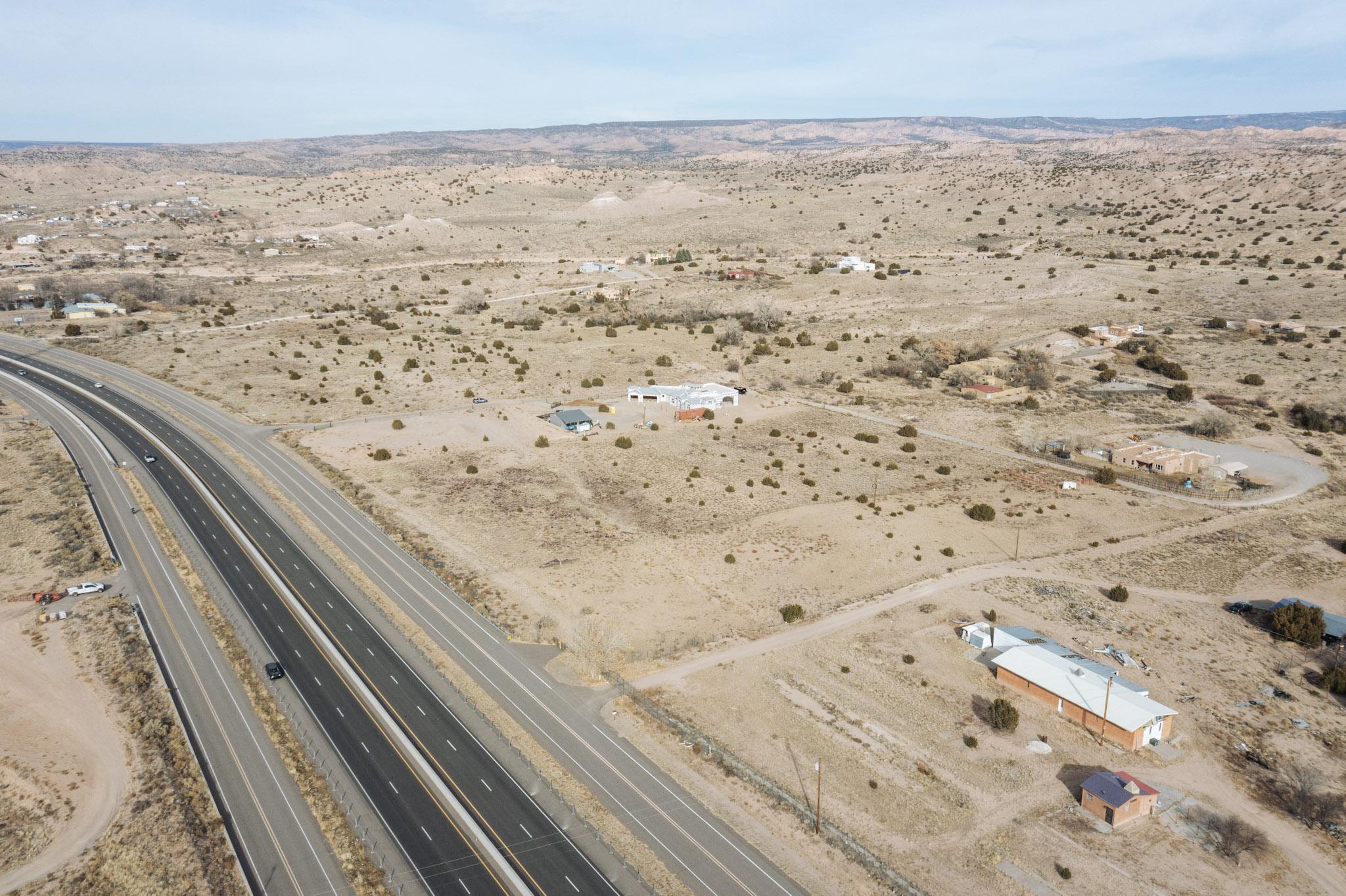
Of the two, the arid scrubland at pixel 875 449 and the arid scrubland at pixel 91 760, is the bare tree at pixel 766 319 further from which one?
the arid scrubland at pixel 91 760

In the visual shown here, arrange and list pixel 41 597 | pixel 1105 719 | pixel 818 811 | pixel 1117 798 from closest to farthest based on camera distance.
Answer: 1. pixel 818 811
2. pixel 1117 798
3. pixel 1105 719
4. pixel 41 597

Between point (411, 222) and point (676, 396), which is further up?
point (411, 222)

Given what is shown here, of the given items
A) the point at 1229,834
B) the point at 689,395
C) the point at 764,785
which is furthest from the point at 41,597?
the point at 1229,834

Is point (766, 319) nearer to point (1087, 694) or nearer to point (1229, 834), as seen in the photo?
point (1087, 694)

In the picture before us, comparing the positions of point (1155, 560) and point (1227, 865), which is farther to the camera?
point (1155, 560)

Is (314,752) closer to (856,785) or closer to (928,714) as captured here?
(856,785)

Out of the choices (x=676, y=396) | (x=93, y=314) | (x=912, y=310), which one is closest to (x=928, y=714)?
(x=676, y=396)

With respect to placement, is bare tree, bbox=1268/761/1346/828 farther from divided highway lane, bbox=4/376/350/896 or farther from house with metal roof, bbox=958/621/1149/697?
divided highway lane, bbox=4/376/350/896
